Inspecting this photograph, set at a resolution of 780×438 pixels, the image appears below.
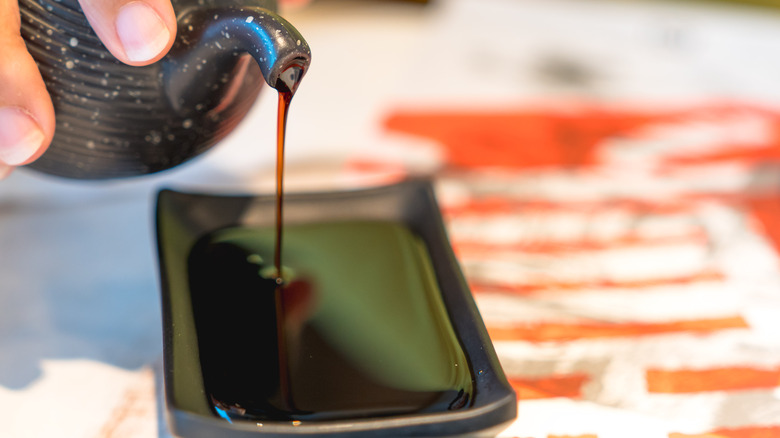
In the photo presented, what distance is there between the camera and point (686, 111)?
44.3 inches

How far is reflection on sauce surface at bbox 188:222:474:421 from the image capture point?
1.82 ft

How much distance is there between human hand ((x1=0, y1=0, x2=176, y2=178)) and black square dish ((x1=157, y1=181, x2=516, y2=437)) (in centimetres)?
15

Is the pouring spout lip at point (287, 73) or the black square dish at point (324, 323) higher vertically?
the pouring spout lip at point (287, 73)

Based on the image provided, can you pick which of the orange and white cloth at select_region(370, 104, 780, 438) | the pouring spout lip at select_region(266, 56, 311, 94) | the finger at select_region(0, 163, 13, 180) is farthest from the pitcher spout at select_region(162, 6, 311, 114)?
the orange and white cloth at select_region(370, 104, 780, 438)

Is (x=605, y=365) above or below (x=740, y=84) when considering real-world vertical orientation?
below

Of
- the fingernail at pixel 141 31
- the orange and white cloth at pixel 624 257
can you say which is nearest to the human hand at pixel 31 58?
the fingernail at pixel 141 31

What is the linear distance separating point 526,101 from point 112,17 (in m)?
0.71

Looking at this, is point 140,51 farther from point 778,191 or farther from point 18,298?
point 778,191

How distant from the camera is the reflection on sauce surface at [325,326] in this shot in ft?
1.82

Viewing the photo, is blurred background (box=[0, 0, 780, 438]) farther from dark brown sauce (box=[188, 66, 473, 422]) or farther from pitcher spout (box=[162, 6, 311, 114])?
pitcher spout (box=[162, 6, 311, 114])

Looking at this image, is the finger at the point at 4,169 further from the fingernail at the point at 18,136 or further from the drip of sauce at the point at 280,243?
the drip of sauce at the point at 280,243

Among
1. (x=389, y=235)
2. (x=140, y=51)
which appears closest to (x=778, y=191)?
(x=389, y=235)

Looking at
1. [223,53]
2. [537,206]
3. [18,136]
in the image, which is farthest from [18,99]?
[537,206]

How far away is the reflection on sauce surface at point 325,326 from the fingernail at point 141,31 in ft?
0.64
